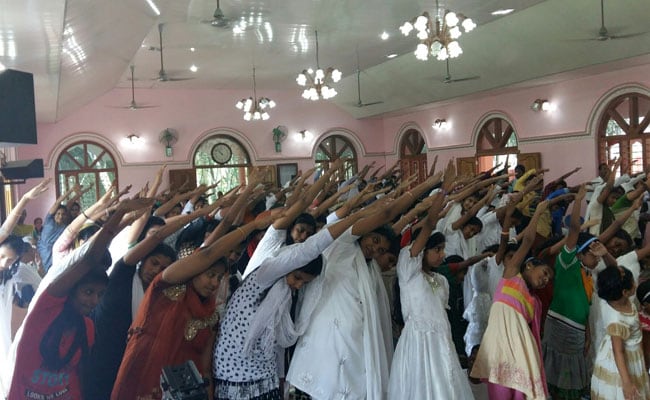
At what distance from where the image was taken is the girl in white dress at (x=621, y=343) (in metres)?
3.00

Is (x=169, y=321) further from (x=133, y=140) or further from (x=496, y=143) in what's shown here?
(x=133, y=140)

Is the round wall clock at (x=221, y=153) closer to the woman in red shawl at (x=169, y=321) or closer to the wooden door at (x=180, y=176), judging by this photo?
the wooden door at (x=180, y=176)

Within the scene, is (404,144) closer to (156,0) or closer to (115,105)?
(115,105)

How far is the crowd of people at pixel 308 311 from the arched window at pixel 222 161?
10893 millimetres

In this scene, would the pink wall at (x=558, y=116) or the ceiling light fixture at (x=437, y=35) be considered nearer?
the ceiling light fixture at (x=437, y=35)

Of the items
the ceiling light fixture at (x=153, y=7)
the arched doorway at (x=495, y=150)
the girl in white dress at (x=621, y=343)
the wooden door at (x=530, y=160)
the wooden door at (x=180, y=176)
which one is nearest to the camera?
the girl in white dress at (x=621, y=343)

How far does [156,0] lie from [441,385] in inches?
210

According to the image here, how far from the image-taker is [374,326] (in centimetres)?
312

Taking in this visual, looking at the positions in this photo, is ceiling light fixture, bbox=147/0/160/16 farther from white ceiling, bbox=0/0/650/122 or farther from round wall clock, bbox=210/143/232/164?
round wall clock, bbox=210/143/232/164

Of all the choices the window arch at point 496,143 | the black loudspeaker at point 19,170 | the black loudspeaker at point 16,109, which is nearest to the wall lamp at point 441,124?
the window arch at point 496,143

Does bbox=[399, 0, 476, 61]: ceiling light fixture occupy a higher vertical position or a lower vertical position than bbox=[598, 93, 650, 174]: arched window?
higher

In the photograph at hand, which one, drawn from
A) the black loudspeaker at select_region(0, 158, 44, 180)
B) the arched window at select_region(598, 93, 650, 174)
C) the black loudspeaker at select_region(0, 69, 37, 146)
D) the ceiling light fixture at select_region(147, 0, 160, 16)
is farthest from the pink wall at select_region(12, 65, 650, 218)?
the black loudspeaker at select_region(0, 69, 37, 146)

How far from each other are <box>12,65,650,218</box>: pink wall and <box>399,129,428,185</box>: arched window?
0.73ft

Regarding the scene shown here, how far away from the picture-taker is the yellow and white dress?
3.02 meters
